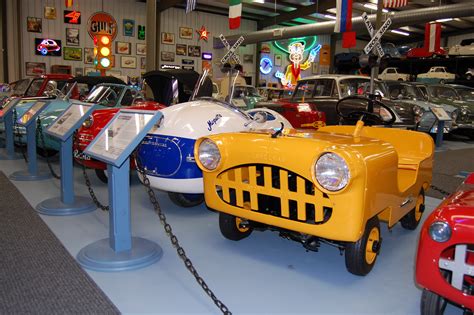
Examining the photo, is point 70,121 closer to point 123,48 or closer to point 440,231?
point 440,231

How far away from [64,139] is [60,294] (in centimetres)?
181

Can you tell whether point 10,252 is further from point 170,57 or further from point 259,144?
point 170,57

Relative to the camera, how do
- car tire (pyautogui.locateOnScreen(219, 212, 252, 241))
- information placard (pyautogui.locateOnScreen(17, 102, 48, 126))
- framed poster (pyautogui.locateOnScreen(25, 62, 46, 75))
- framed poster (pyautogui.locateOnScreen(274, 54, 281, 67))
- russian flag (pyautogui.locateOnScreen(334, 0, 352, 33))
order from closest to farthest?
1. car tire (pyautogui.locateOnScreen(219, 212, 252, 241))
2. information placard (pyautogui.locateOnScreen(17, 102, 48, 126))
3. russian flag (pyautogui.locateOnScreen(334, 0, 352, 33))
4. framed poster (pyautogui.locateOnScreen(25, 62, 46, 75))
5. framed poster (pyautogui.locateOnScreen(274, 54, 281, 67))

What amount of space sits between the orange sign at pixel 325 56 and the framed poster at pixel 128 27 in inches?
503

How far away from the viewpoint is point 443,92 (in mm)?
12820

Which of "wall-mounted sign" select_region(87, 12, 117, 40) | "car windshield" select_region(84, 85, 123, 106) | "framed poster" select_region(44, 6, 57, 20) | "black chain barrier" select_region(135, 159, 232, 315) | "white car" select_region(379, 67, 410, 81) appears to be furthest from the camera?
"white car" select_region(379, 67, 410, 81)

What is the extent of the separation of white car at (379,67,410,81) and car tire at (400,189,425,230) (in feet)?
60.4

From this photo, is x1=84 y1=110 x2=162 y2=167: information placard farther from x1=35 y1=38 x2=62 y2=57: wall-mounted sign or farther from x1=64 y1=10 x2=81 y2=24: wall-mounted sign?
x1=35 y1=38 x2=62 y2=57: wall-mounted sign

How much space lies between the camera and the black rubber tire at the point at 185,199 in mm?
4441

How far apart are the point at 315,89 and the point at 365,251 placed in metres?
7.45

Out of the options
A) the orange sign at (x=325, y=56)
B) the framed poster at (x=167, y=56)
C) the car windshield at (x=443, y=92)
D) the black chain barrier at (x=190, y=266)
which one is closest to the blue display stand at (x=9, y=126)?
the black chain barrier at (x=190, y=266)

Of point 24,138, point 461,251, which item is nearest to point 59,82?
point 24,138

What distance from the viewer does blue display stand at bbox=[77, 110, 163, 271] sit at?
115 inches

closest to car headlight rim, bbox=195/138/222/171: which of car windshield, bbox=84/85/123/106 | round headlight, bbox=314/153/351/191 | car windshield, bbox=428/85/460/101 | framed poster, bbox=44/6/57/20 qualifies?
round headlight, bbox=314/153/351/191
